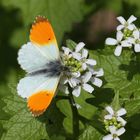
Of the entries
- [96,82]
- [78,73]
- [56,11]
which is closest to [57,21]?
[56,11]

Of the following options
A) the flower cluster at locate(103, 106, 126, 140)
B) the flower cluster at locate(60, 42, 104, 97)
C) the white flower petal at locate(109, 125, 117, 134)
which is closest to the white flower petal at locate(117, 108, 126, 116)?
the flower cluster at locate(103, 106, 126, 140)

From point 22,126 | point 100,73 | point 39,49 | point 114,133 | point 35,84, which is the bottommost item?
point 114,133

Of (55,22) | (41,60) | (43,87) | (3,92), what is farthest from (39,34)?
(3,92)

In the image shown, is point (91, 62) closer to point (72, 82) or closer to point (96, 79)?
point (96, 79)

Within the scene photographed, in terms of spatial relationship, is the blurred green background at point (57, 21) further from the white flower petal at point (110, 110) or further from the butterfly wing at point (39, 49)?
the white flower petal at point (110, 110)

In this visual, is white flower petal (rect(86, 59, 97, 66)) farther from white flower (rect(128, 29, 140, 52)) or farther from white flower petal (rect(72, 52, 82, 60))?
white flower (rect(128, 29, 140, 52))
